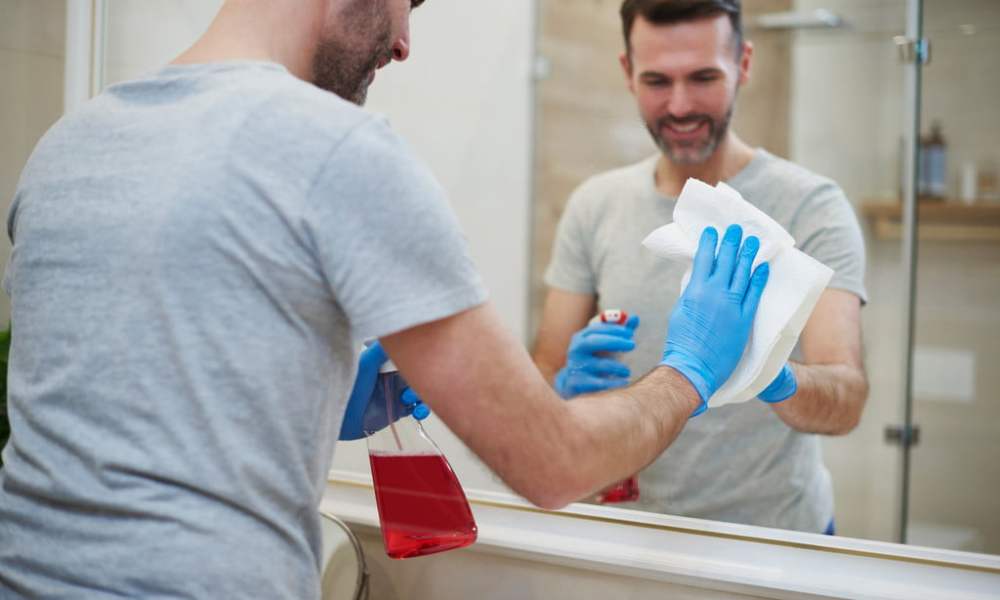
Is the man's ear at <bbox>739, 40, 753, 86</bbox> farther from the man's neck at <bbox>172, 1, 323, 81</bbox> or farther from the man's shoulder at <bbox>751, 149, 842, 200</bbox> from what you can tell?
the man's neck at <bbox>172, 1, 323, 81</bbox>

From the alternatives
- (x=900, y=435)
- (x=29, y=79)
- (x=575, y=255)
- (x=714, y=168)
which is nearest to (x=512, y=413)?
(x=714, y=168)

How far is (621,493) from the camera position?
125 cm

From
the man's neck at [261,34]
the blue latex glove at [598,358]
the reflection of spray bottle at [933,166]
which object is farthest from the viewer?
the reflection of spray bottle at [933,166]

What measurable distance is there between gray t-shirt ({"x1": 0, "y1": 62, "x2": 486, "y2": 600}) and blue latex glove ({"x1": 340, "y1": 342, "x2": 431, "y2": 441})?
222 millimetres

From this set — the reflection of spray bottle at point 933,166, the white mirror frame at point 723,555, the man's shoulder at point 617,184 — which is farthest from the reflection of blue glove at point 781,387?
the reflection of spray bottle at point 933,166

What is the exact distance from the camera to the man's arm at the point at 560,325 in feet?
5.11

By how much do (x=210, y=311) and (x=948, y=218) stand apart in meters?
2.08

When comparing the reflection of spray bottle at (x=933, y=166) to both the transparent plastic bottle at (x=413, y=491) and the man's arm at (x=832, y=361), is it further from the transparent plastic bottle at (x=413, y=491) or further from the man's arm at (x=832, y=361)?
the transparent plastic bottle at (x=413, y=491)

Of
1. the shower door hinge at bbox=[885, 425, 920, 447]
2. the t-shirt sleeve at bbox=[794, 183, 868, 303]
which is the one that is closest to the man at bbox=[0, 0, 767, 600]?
the t-shirt sleeve at bbox=[794, 183, 868, 303]

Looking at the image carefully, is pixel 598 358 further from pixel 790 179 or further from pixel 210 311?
pixel 210 311

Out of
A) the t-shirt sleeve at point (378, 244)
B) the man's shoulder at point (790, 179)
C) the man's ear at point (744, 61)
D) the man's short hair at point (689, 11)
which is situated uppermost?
the man's short hair at point (689, 11)

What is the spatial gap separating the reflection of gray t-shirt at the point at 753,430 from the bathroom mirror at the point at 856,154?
16.8 inches

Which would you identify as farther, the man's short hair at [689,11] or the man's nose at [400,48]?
the man's short hair at [689,11]

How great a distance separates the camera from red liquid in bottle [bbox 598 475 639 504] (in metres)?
1.24
